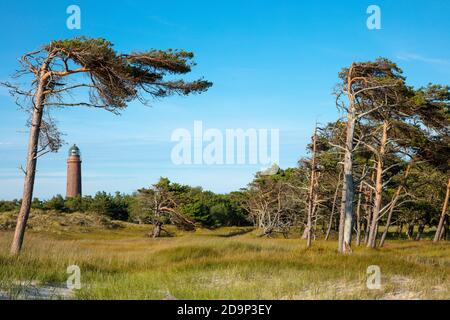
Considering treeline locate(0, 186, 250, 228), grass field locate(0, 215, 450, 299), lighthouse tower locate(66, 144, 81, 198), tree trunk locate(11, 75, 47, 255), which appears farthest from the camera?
lighthouse tower locate(66, 144, 81, 198)

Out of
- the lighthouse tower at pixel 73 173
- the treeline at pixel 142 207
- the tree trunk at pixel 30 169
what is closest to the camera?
the tree trunk at pixel 30 169

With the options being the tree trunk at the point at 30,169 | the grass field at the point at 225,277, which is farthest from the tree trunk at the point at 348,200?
the tree trunk at the point at 30,169

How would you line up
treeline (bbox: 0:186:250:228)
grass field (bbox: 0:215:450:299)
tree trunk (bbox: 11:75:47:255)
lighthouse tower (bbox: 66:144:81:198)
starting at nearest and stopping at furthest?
grass field (bbox: 0:215:450:299) < tree trunk (bbox: 11:75:47:255) < treeline (bbox: 0:186:250:228) < lighthouse tower (bbox: 66:144:81:198)

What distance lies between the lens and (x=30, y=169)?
604 inches

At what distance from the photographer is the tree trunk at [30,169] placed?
1530 cm

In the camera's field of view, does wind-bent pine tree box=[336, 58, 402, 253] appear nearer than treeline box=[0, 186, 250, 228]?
Yes

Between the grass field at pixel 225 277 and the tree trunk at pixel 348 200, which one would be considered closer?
the grass field at pixel 225 277

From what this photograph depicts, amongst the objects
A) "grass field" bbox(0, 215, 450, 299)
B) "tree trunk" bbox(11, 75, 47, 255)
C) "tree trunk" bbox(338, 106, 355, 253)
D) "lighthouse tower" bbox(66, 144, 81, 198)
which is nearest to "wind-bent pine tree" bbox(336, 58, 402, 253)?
"tree trunk" bbox(338, 106, 355, 253)

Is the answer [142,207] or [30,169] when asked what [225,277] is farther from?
[142,207]

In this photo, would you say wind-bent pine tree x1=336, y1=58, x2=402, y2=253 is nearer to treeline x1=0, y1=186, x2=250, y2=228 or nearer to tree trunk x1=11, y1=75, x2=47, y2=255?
tree trunk x1=11, y1=75, x2=47, y2=255

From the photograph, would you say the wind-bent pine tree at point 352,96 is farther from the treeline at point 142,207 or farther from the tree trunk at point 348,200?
the treeline at point 142,207

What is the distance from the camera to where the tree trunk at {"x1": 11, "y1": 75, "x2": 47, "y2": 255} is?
15297mm
